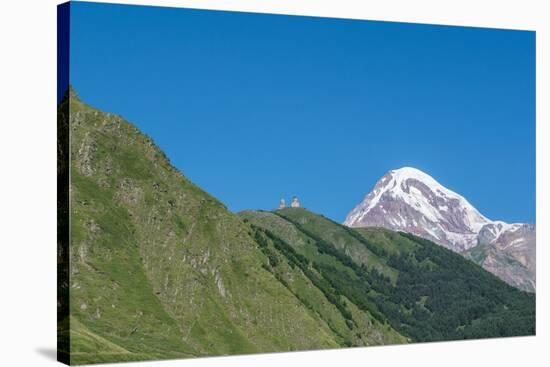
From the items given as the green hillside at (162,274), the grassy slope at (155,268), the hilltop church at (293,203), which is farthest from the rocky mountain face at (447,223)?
the grassy slope at (155,268)

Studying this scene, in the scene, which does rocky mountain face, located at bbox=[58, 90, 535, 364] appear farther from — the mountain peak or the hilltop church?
the mountain peak

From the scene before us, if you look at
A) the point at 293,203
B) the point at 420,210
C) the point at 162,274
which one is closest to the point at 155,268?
the point at 162,274

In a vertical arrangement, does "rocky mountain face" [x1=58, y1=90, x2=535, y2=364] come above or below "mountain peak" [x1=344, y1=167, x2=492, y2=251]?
below

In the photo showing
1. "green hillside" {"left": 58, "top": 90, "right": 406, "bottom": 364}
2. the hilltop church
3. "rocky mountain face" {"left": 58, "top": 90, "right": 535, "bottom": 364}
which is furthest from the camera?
the hilltop church

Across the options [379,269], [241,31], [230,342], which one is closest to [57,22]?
[241,31]

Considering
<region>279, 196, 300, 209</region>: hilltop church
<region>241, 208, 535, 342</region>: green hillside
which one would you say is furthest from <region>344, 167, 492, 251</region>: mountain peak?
<region>279, 196, 300, 209</region>: hilltop church

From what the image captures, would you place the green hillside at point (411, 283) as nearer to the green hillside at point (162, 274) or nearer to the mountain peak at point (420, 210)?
the mountain peak at point (420, 210)
